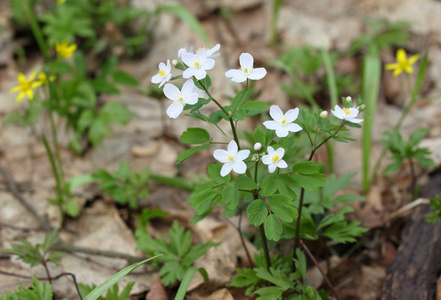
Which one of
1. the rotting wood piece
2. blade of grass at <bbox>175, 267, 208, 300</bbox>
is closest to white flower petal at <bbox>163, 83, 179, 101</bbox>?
blade of grass at <bbox>175, 267, 208, 300</bbox>

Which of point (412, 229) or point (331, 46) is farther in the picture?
point (331, 46)

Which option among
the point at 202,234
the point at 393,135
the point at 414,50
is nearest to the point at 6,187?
the point at 202,234

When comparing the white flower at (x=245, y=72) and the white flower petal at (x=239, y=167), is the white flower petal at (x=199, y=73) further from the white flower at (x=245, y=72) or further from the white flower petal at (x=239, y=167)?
the white flower petal at (x=239, y=167)

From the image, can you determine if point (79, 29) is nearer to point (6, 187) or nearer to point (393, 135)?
point (6, 187)

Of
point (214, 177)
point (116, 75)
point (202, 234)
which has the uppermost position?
point (214, 177)

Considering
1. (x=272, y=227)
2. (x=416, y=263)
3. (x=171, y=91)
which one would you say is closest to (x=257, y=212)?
(x=272, y=227)

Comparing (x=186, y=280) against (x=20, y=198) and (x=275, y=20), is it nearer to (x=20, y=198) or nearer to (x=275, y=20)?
(x=20, y=198)
